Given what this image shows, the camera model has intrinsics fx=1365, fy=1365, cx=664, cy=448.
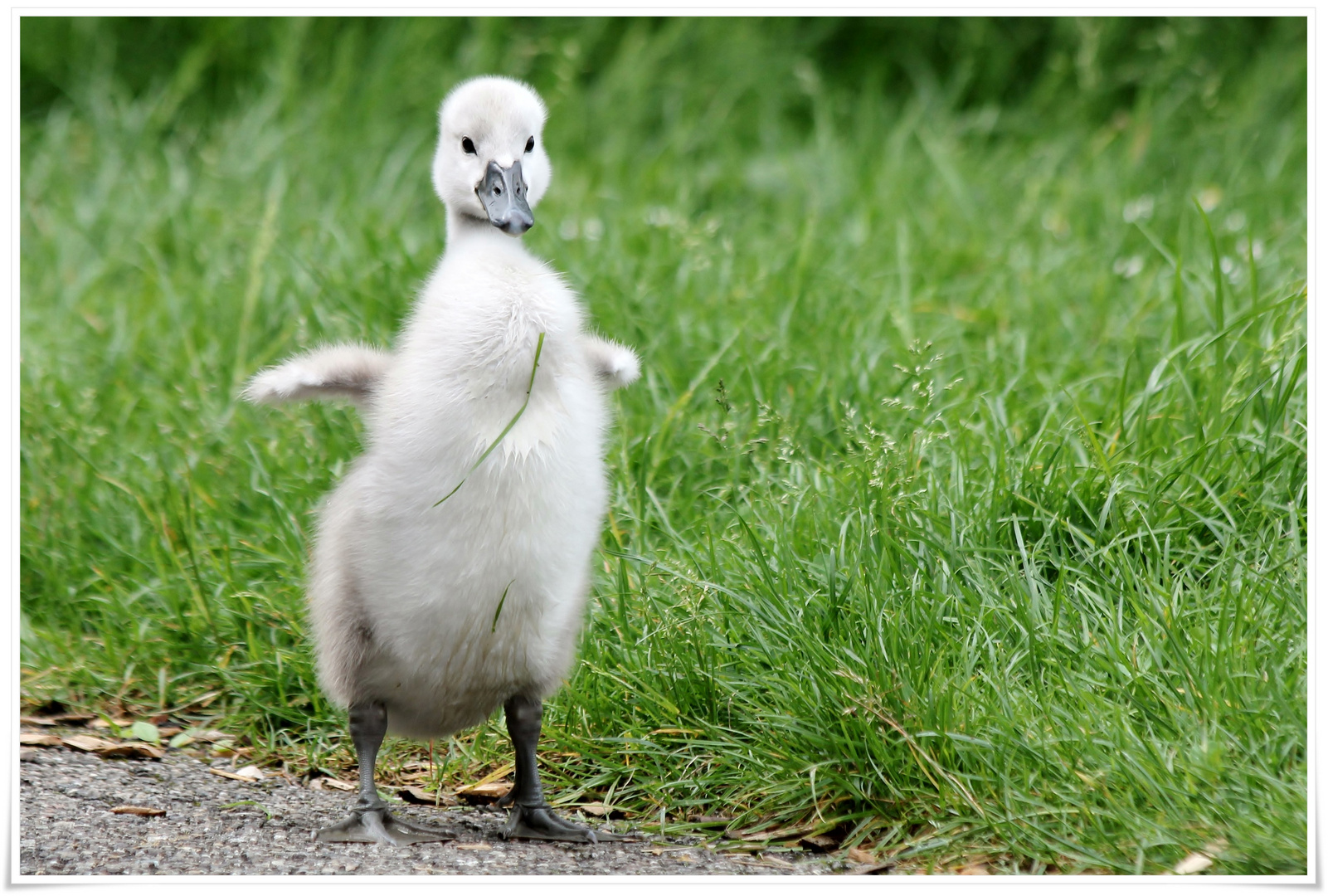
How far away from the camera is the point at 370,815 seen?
2.78m

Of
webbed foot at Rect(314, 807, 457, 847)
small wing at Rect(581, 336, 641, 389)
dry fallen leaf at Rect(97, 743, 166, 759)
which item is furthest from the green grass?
small wing at Rect(581, 336, 641, 389)

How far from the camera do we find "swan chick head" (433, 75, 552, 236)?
2748 millimetres

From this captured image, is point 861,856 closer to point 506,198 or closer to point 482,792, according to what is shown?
point 482,792

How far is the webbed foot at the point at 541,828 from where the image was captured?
2.85 m

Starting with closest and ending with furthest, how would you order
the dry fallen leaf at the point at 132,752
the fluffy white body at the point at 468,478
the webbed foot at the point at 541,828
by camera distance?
the fluffy white body at the point at 468,478 → the webbed foot at the point at 541,828 → the dry fallen leaf at the point at 132,752

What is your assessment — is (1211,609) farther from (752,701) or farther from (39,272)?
(39,272)

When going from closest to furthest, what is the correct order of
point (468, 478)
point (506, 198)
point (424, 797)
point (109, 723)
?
1. point (468, 478)
2. point (506, 198)
3. point (424, 797)
4. point (109, 723)

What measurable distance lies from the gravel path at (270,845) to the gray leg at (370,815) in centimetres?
Answer: 3

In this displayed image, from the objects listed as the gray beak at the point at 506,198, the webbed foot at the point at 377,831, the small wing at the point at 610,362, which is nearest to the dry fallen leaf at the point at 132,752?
the webbed foot at the point at 377,831

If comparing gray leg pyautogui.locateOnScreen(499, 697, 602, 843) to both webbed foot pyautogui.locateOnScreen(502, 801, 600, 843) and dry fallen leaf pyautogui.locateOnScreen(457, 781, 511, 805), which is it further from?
dry fallen leaf pyautogui.locateOnScreen(457, 781, 511, 805)

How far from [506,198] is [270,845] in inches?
54.9

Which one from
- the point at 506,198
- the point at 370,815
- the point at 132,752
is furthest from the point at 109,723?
the point at 506,198

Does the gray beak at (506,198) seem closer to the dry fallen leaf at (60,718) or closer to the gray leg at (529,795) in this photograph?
the gray leg at (529,795)

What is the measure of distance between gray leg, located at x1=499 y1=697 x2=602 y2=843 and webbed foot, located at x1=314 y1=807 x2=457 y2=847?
15 cm
